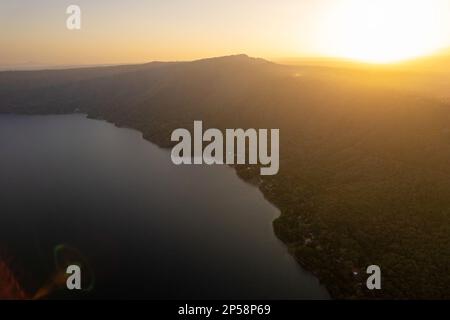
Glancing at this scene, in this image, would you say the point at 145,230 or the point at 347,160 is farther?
the point at 347,160

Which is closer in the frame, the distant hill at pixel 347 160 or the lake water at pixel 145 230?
the lake water at pixel 145 230

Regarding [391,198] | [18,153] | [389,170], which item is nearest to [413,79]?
[389,170]

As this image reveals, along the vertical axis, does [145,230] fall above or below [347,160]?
below

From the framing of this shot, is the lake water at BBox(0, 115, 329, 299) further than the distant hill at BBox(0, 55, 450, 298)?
No

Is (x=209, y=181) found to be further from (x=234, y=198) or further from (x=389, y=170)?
(x=389, y=170)
